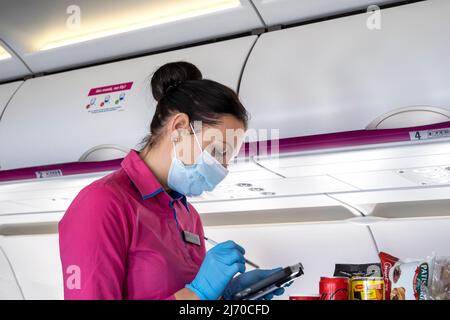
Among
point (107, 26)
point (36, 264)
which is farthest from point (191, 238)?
point (36, 264)

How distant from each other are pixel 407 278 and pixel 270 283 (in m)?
0.70

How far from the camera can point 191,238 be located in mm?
2281

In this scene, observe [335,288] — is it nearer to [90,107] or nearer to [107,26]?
[90,107]

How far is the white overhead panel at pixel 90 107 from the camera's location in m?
2.88

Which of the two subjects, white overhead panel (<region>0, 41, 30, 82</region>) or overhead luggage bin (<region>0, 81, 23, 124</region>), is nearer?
overhead luggage bin (<region>0, 81, 23, 124</region>)

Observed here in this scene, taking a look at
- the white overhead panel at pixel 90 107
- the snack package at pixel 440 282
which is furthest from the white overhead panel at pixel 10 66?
the snack package at pixel 440 282

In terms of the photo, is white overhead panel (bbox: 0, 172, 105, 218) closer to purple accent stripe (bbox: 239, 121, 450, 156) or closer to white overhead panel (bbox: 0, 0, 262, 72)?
white overhead panel (bbox: 0, 0, 262, 72)

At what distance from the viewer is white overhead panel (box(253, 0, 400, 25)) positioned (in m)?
2.70

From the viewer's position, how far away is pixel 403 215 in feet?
11.8

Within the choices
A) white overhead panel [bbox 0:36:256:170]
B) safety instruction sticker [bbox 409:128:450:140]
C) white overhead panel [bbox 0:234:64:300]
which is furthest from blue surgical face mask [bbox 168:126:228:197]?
white overhead panel [bbox 0:234:64:300]

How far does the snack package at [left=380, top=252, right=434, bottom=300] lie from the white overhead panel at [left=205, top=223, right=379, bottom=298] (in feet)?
4.65

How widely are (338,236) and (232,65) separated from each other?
1744 mm

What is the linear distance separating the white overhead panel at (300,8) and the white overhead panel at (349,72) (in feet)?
0.46

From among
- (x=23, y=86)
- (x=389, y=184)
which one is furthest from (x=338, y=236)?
(x=23, y=86)
